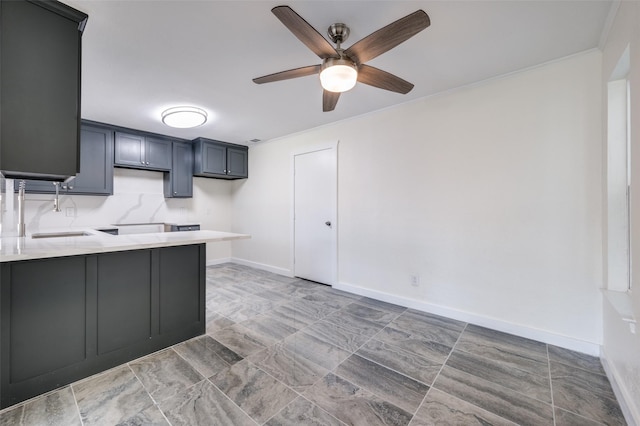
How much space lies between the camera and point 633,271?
1433mm

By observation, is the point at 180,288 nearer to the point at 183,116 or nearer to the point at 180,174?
the point at 183,116

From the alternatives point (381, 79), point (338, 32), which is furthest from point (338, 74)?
point (381, 79)

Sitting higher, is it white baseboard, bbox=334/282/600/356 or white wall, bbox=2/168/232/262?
white wall, bbox=2/168/232/262

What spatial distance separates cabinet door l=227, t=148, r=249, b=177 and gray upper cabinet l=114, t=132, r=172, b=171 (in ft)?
3.18

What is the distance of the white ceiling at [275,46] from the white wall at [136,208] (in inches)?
61.4

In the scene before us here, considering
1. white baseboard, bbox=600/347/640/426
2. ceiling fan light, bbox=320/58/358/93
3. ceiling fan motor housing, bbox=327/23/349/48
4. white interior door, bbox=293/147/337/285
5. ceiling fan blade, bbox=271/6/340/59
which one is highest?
ceiling fan motor housing, bbox=327/23/349/48

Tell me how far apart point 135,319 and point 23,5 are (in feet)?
6.81

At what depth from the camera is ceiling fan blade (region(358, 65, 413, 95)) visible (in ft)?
6.30

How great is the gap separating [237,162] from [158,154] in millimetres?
1290

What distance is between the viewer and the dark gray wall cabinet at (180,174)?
4.66 meters

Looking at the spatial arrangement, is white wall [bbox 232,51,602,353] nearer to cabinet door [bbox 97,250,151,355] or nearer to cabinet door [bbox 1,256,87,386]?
cabinet door [bbox 97,250,151,355]

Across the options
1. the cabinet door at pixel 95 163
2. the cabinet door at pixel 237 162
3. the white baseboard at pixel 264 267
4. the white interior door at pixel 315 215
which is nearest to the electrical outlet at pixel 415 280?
the white interior door at pixel 315 215

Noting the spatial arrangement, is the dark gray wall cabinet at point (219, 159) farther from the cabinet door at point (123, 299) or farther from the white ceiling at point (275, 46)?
the cabinet door at point (123, 299)

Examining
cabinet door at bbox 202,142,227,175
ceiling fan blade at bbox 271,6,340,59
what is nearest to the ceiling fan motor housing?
ceiling fan blade at bbox 271,6,340,59
